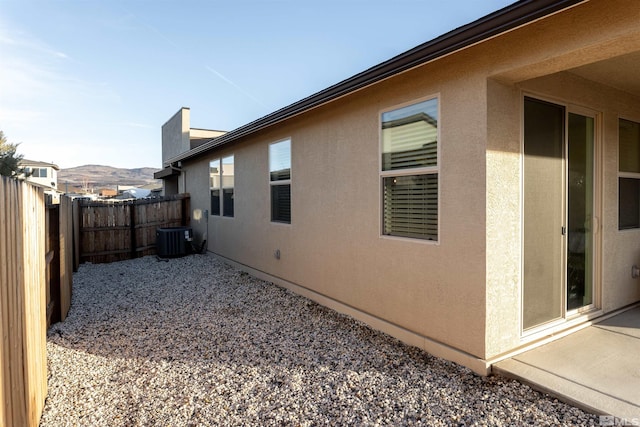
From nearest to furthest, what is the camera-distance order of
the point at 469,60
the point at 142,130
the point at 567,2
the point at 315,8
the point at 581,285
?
the point at 567,2
the point at 469,60
the point at 581,285
the point at 315,8
the point at 142,130

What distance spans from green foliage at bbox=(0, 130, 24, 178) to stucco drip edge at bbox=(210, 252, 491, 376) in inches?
1075

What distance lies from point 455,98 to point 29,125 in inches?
1374

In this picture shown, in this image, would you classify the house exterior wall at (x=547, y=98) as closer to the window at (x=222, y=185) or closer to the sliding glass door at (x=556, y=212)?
the sliding glass door at (x=556, y=212)

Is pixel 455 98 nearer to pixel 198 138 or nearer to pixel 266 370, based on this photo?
pixel 266 370

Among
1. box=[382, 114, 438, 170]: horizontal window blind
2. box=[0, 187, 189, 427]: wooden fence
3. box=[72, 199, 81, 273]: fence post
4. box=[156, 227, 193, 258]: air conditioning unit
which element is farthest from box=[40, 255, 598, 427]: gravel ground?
box=[156, 227, 193, 258]: air conditioning unit

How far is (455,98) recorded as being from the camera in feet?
11.1

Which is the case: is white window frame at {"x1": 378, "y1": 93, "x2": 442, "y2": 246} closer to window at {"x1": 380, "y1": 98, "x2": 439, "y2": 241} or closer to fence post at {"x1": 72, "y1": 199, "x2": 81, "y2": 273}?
window at {"x1": 380, "y1": 98, "x2": 439, "y2": 241}

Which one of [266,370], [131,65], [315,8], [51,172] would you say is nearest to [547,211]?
[266,370]

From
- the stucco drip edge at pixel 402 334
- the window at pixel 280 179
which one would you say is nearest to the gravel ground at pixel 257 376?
the stucco drip edge at pixel 402 334

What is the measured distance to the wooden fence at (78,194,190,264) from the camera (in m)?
9.48

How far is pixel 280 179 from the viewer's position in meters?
6.53

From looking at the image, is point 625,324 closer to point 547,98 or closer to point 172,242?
point 547,98

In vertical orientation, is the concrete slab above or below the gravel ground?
above

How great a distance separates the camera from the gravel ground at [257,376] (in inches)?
104
